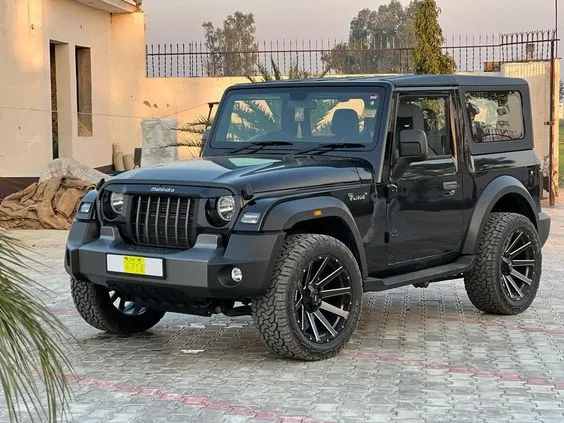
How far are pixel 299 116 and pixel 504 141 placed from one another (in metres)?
1.92

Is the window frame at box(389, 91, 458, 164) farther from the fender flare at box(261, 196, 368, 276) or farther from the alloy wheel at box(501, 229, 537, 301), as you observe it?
the fender flare at box(261, 196, 368, 276)

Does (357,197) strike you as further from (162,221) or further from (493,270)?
(493,270)

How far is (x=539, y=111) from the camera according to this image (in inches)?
794

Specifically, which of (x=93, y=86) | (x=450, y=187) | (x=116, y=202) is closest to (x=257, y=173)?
(x=116, y=202)

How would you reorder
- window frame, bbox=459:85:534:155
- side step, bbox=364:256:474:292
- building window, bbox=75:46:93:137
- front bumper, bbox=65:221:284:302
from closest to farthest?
1. front bumper, bbox=65:221:284:302
2. side step, bbox=364:256:474:292
3. window frame, bbox=459:85:534:155
4. building window, bbox=75:46:93:137

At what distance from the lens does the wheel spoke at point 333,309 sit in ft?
21.4

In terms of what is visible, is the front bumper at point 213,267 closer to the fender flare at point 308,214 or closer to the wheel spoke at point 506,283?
the fender flare at point 308,214

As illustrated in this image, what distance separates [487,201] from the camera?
7.92 m

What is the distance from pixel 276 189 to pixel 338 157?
1031mm

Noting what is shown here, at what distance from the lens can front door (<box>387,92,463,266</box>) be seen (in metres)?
7.18

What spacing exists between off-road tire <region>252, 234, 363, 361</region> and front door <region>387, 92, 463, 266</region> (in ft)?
2.80

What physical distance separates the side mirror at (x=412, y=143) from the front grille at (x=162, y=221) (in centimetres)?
171

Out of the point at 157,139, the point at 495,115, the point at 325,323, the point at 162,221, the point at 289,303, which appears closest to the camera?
the point at 289,303

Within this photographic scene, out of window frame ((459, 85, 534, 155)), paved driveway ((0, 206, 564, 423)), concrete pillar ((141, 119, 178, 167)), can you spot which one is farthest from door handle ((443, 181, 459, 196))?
concrete pillar ((141, 119, 178, 167))
